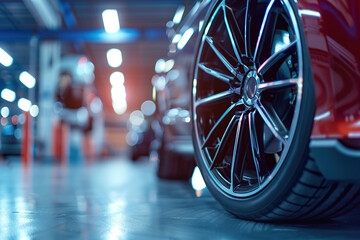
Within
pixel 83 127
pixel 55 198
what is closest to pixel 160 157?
pixel 55 198

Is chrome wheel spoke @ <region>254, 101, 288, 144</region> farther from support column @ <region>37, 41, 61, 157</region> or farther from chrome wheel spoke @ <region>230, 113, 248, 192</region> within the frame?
support column @ <region>37, 41, 61, 157</region>

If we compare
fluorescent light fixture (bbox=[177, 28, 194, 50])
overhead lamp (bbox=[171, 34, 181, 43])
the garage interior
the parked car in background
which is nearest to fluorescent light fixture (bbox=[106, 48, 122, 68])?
the garage interior

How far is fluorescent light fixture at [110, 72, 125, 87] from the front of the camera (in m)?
22.9

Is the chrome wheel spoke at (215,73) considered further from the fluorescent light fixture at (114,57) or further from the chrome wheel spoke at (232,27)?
the fluorescent light fixture at (114,57)

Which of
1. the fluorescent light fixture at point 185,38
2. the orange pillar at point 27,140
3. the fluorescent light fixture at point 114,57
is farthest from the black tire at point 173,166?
the fluorescent light fixture at point 114,57

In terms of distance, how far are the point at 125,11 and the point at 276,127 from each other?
12.7 m

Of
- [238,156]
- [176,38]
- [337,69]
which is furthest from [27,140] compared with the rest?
[337,69]

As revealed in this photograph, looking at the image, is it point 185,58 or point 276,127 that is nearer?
point 276,127

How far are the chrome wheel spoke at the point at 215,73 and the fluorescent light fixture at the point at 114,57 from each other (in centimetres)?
1693

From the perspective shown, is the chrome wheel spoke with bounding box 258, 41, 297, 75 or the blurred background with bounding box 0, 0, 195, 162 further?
the blurred background with bounding box 0, 0, 195, 162

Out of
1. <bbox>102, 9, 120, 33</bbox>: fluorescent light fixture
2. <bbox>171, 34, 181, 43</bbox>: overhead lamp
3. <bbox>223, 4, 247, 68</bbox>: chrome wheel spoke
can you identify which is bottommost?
<bbox>223, 4, 247, 68</bbox>: chrome wheel spoke

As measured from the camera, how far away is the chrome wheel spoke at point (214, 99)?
1858mm

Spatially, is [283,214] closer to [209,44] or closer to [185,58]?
[209,44]

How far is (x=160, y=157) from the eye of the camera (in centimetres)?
436
